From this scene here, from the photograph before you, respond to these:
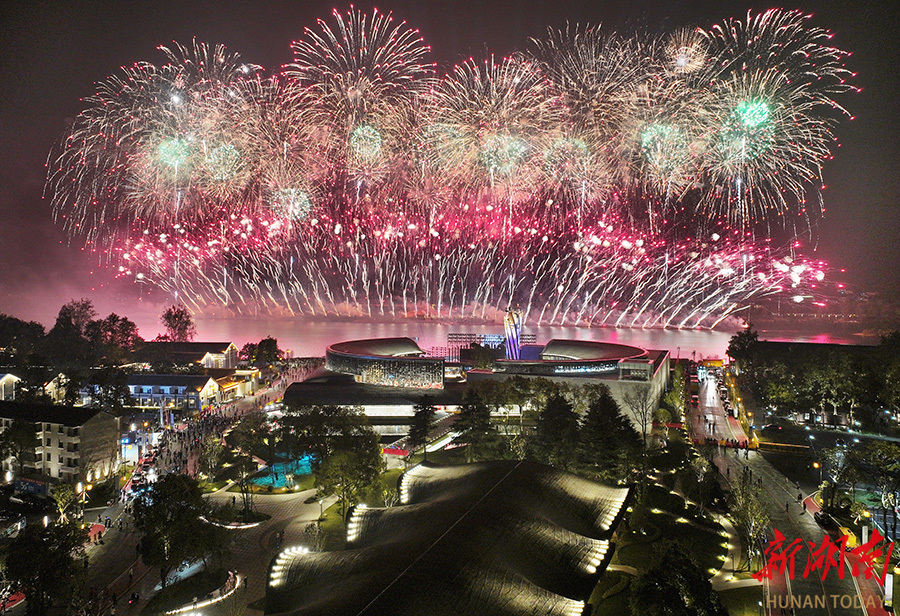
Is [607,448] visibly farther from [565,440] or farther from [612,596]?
[612,596]

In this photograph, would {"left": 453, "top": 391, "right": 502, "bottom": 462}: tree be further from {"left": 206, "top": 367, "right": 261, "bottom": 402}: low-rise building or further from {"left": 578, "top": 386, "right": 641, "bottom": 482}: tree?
{"left": 206, "top": 367, "right": 261, "bottom": 402}: low-rise building

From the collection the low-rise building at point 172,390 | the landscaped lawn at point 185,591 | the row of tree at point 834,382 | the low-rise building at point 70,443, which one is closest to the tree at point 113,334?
the low-rise building at point 172,390

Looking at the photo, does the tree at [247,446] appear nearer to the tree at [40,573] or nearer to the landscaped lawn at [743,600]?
the tree at [40,573]

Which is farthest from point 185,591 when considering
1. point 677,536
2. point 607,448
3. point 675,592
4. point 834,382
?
point 834,382

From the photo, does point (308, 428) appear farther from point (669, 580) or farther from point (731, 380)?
point (731, 380)

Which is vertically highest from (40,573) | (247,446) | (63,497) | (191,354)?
(191,354)

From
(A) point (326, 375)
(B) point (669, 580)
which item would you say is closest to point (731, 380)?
(A) point (326, 375)
